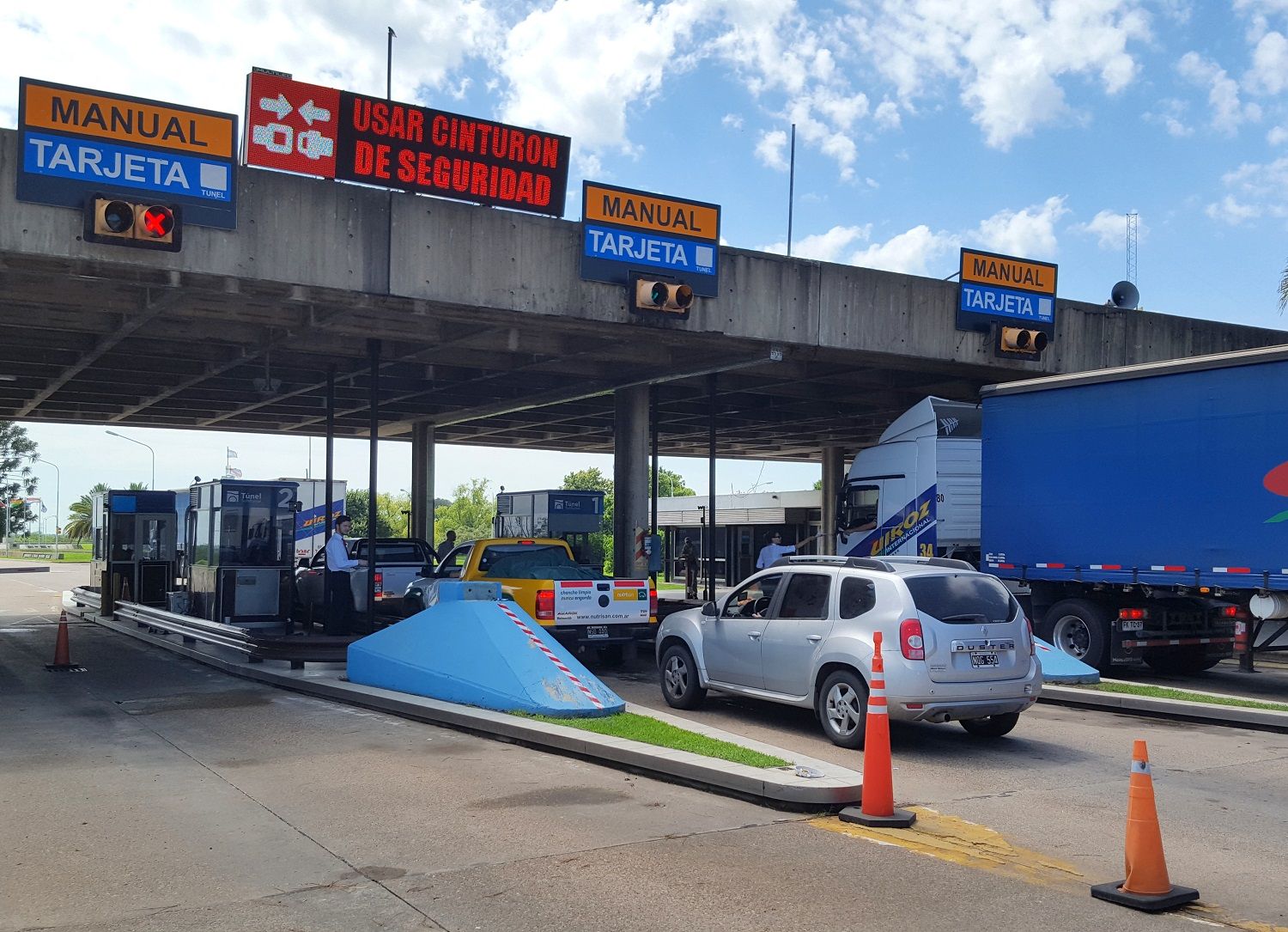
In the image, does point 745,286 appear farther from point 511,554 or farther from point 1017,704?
point 1017,704

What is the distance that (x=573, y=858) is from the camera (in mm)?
6859

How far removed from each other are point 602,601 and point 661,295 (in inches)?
182

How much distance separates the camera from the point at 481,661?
12.2m

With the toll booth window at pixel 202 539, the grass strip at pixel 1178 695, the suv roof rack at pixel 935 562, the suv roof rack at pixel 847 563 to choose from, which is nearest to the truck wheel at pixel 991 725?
the suv roof rack at pixel 935 562

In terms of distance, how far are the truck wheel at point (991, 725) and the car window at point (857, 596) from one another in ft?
5.04

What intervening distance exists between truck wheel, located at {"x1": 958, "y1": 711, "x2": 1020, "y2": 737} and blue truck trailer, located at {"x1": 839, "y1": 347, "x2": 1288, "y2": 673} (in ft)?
16.7

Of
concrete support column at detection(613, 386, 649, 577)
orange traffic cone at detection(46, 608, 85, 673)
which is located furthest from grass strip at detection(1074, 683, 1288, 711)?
orange traffic cone at detection(46, 608, 85, 673)

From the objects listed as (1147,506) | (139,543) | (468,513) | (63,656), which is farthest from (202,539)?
(468,513)

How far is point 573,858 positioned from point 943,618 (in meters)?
4.78

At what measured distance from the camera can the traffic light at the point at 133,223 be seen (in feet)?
44.7

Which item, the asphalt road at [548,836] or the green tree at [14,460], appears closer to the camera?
the asphalt road at [548,836]

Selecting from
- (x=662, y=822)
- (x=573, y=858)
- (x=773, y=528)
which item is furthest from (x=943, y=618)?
(x=773, y=528)

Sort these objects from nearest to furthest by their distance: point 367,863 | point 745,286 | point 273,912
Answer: point 273,912, point 367,863, point 745,286

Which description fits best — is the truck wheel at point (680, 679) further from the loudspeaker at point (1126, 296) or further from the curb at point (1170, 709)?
the loudspeaker at point (1126, 296)
